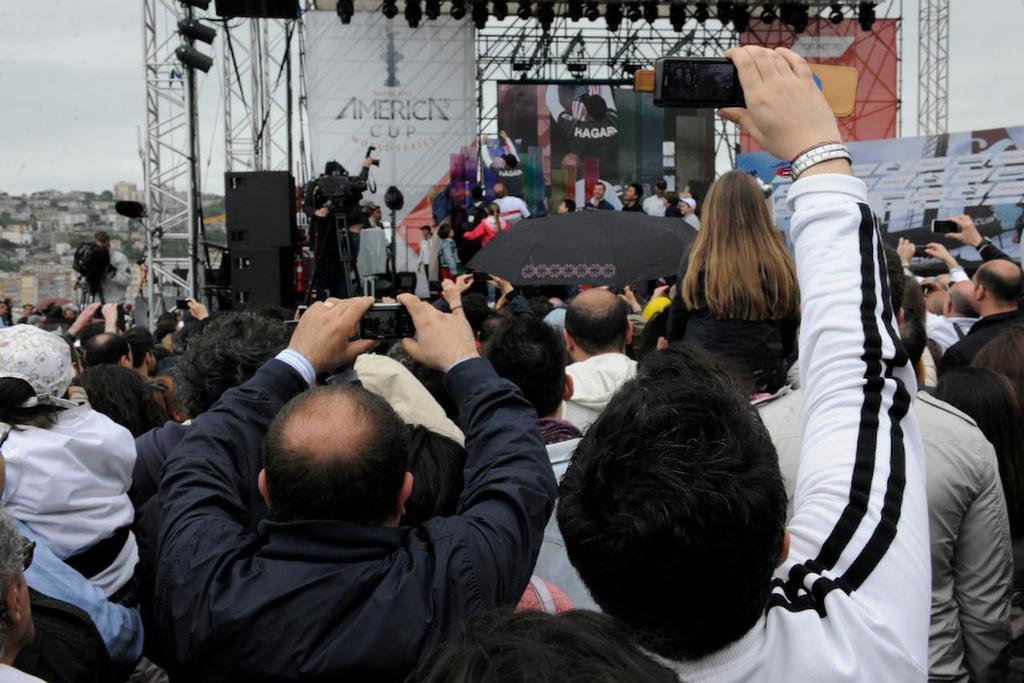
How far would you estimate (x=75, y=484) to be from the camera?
6.81 ft

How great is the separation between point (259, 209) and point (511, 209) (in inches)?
247

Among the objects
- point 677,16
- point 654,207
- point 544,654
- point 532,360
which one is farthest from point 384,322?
point 677,16

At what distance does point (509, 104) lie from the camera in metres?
18.9

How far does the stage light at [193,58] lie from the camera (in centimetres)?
941

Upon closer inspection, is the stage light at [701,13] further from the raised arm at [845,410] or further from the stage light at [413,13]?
the raised arm at [845,410]

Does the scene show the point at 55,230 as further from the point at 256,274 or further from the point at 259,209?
the point at 256,274

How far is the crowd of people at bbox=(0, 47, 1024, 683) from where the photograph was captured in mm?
983

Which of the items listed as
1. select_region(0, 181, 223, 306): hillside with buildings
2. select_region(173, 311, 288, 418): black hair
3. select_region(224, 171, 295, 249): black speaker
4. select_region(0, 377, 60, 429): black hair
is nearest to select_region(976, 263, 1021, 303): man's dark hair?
select_region(173, 311, 288, 418): black hair

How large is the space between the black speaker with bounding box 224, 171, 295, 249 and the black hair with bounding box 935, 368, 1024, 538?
23.8 feet

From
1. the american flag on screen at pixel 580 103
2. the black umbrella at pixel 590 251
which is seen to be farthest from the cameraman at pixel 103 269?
the american flag on screen at pixel 580 103

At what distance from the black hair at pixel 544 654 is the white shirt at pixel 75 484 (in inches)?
61.6

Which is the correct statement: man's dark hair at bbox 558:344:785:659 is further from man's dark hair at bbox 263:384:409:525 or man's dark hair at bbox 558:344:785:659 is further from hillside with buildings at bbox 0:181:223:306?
hillside with buildings at bbox 0:181:223:306

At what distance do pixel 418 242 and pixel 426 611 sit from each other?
16144mm

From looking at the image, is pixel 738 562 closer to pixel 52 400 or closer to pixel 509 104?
pixel 52 400
